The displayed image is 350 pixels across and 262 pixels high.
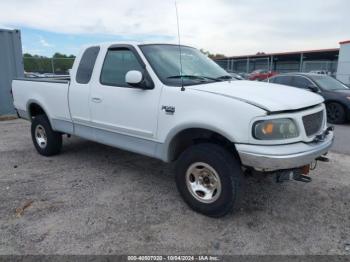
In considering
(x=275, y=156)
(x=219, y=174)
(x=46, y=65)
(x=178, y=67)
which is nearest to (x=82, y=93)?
(x=178, y=67)

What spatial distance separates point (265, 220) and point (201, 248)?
94 cm

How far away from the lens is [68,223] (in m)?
3.51

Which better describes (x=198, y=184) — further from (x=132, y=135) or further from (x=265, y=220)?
(x=132, y=135)

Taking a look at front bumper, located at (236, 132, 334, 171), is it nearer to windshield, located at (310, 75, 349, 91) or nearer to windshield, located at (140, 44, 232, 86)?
windshield, located at (140, 44, 232, 86)

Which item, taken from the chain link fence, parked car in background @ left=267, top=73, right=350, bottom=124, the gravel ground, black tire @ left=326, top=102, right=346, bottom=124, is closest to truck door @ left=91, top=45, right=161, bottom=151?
the gravel ground

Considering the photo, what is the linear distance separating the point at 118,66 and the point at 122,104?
2.02 feet

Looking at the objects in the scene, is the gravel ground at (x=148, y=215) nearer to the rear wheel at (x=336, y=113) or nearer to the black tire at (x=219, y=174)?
the black tire at (x=219, y=174)

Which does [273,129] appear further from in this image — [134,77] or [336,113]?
[336,113]

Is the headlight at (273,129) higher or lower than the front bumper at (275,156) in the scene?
higher

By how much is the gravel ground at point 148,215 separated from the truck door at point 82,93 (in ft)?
2.49

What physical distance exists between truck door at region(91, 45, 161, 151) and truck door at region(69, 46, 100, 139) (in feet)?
0.59

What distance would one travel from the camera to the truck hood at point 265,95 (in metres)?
3.15

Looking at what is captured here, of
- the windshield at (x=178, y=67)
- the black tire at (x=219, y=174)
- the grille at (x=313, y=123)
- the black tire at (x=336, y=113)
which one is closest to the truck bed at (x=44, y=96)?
the windshield at (x=178, y=67)

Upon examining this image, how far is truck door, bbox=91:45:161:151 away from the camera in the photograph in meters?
3.96
